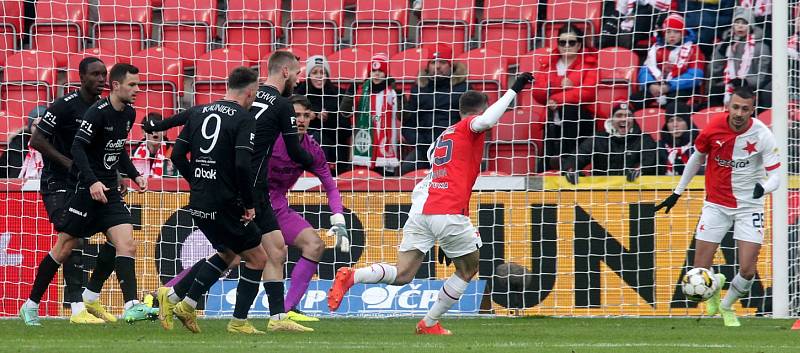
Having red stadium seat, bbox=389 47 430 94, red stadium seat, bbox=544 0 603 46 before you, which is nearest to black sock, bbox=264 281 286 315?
red stadium seat, bbox=389 47 430 94

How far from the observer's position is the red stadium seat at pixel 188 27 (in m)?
13.9

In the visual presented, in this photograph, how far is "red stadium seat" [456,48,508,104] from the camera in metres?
13.4

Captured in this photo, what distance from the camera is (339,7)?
1413 cm

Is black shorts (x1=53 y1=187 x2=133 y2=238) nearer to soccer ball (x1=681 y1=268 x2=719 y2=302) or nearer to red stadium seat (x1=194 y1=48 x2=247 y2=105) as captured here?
red stadium seat (x1=194 y1=48 x2=247 y2=105)

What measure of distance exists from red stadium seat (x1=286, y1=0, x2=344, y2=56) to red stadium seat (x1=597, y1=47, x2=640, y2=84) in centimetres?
298

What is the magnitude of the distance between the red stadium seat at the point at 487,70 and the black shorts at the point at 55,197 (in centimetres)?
492

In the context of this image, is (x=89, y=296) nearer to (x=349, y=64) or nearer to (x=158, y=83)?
(x=158, y=83)

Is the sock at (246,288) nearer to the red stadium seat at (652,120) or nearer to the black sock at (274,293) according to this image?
the black sock at (274,293)

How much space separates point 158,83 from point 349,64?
2.07 meters

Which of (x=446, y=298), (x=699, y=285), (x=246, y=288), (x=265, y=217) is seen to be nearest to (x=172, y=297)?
(x=246, y=288)

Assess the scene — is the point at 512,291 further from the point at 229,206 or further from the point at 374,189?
the point at 229,206

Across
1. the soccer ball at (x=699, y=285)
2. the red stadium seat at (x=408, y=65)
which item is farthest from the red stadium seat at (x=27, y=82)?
the soccer ball at (x=699, y=285)

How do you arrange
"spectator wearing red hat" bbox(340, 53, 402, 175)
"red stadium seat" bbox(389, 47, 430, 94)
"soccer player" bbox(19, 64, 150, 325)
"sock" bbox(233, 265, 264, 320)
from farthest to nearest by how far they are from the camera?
1. "red stadium seat" bbox(389, 47, 430, 94)
2. "spectator wearing red hat" bbox(340, 53, 402, 175)
3. "soccer player" bbox(19, 64, 150, 325)
4. "sock" bbox(233, 265, 264, 320)

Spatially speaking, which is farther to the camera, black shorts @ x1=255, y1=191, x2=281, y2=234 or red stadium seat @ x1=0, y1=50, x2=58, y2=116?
red stadium seat @ x1=0, y1=50, x2=58, y2=116
